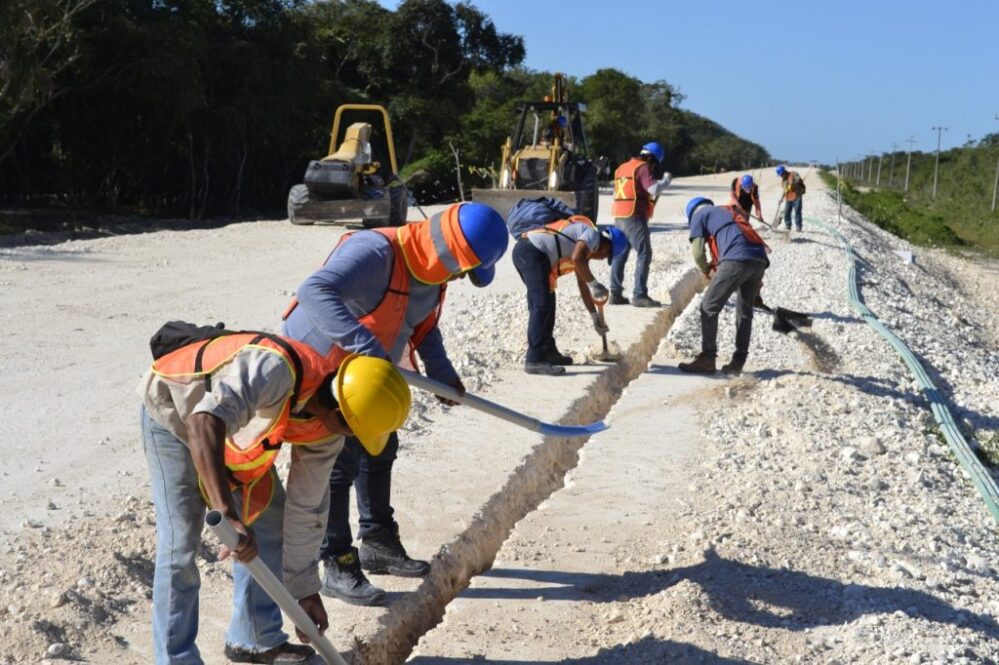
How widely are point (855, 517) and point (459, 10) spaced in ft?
96.6

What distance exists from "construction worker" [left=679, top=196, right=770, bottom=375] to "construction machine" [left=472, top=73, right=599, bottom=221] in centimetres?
886

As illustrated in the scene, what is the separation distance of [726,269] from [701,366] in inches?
36.5

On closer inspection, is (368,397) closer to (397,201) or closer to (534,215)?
(534,215)

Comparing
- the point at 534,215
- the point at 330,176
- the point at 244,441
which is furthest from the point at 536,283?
the point at 330,176

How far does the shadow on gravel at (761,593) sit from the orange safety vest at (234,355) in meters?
1.82

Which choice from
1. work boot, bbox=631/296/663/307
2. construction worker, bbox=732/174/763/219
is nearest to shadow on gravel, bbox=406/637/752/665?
work boot, bbox=631/296/663/307

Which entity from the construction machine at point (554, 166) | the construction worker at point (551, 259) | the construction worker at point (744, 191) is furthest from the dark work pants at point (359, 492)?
the construction machine at point (554, 166)

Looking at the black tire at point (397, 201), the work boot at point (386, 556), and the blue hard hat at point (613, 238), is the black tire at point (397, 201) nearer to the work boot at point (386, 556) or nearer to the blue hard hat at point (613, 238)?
the blue hard hat at point (613, 238)

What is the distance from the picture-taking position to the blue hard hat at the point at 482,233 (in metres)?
4.79

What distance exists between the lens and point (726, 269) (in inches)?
361

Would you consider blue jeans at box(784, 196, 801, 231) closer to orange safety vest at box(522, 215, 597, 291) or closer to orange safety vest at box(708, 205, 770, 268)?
orange safety vest at box(708, 205, 770, 268)

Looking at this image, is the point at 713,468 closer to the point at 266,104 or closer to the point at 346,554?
the point at 346,554

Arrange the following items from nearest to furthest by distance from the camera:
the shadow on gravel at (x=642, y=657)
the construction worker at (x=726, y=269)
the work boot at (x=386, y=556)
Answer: the shadow on gravel at (x=642, y=657), the work boot at (x=386, y=556), the construction worker at (x=726, y=269)

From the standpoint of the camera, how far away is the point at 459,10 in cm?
3362
